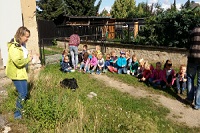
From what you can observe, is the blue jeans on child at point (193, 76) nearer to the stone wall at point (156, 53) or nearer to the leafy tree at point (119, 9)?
the stone wall at point (156, 53)

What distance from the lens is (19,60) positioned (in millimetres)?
3777

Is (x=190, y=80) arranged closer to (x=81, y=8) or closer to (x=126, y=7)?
(x=81, y=8)

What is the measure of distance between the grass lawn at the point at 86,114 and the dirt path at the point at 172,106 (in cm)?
22

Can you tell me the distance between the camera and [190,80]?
512 centimetres

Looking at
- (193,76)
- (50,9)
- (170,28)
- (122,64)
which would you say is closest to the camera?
(193,76)

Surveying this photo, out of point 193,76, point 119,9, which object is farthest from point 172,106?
point 119,9

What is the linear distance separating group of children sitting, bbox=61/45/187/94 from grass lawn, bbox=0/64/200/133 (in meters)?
1.33

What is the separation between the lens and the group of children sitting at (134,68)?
6684 mm

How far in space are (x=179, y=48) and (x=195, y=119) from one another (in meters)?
5.12

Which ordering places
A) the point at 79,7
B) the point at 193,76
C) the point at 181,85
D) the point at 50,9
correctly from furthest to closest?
the point at 79,7
the point at 50,9
the point at 181,85
the point at 193,76

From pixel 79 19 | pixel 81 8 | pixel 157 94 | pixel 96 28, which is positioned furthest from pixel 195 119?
pixel 81 8

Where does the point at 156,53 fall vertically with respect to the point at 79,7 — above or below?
below

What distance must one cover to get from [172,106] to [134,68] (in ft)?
10.2

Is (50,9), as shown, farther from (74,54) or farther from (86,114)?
(86,114)
